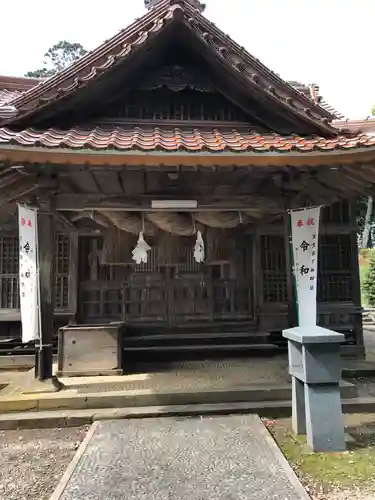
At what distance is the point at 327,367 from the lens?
13.6ft

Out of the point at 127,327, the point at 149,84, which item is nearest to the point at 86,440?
the point at 127,327

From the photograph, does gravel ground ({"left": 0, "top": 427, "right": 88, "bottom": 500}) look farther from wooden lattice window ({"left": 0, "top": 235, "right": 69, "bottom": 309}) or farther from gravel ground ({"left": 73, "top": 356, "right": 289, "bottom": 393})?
wooden lattice window ({"left": 0, "top": 235, "right": 69, "bottom": 309})

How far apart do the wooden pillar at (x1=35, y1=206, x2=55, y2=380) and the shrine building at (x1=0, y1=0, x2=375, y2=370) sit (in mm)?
25

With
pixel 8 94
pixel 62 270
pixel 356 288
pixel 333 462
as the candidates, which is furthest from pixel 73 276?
pixel 356 288

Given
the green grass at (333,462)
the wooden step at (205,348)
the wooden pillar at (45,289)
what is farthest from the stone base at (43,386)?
the green grass at (333,462)

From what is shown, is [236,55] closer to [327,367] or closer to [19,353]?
[327,367]

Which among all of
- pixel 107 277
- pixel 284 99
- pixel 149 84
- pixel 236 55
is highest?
pixel 236 55

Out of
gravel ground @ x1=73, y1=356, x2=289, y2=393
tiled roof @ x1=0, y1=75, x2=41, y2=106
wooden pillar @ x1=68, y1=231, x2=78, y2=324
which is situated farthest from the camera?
tiled roof @ x1=0, y1=75, x2=41, y2=106

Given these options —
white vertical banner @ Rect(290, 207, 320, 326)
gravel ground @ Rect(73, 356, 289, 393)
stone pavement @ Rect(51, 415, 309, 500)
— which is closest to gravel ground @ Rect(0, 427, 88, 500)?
stone pavement @ Rect(51, 415, 309, 500)

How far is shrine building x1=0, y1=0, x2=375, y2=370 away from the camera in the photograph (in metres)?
4.76

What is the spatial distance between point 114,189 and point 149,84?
1896 mm

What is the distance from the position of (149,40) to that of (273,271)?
16.5 ft

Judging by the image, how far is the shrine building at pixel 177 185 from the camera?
15.6 ft

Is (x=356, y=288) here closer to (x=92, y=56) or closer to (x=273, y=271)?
(x=273, y=271)
